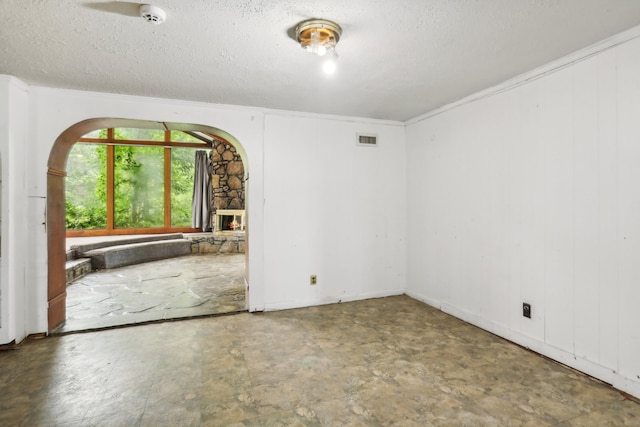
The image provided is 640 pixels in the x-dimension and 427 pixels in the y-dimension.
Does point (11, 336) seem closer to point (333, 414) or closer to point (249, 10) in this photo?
point (333, 414)

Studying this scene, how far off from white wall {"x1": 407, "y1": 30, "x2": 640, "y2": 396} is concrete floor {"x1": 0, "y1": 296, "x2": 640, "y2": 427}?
10.6 inches

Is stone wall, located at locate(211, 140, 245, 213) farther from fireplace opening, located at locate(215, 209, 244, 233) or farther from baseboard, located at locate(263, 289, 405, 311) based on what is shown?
baseboard, located at locate(263, 289, 405, 311)

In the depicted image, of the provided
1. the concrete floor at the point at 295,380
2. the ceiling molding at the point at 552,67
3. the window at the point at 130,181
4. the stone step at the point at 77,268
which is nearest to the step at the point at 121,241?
the stone step at the point at 77,268

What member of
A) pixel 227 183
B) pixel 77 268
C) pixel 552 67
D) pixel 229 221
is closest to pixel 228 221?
pixel 229 221

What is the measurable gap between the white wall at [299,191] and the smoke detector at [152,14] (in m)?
1.53

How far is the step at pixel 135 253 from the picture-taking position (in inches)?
217

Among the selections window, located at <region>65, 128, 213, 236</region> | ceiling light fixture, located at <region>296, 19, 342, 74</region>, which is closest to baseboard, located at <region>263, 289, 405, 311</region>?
ceiling light fixture, located at <region>296, 19, 342, 74</region>

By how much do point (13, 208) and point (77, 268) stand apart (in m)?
2.61

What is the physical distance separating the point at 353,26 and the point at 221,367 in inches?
93.8

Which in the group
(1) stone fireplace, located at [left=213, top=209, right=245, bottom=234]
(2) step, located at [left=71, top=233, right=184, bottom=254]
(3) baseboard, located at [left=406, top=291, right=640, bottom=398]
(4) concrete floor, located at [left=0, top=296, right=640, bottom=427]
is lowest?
(4) concrete floor, located at [left=0, top=296, right=640, bottom=427]

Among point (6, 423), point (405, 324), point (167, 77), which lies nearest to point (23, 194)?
point (167, 77)

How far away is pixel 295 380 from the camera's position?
2115 millimetres

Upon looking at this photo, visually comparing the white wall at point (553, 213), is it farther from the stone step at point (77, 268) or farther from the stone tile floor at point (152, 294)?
the stone step at point (77, 268)

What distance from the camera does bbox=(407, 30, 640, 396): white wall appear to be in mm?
1997
